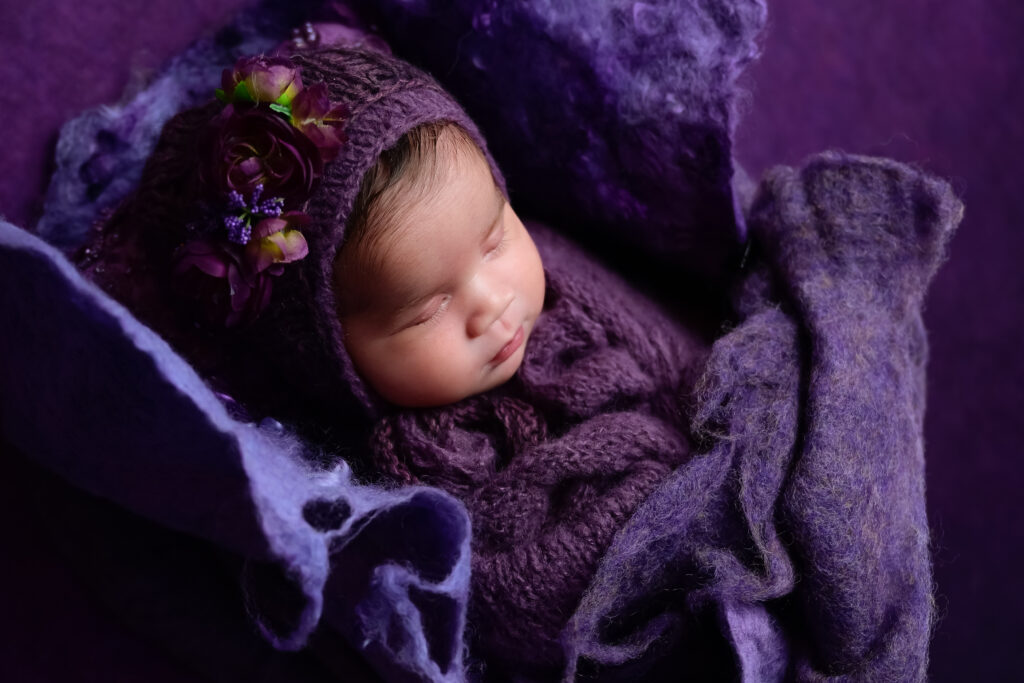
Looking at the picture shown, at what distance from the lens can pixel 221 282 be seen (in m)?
0.74

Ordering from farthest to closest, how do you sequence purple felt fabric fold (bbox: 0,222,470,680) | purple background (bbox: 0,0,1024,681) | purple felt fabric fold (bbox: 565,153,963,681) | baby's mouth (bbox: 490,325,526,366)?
purple background (bbox: 0,0,1024,681) < baby's mouth (bbox: 490,325,526,366) < purple felt fabric fold (bbox: 565,153,963,681) < purple felt fabric fold (bbox: 0,222,470,680)

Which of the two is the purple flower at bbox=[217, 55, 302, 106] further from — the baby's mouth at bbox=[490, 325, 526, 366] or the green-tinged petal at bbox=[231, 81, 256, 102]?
the baby's mouth at bbox=[490, 325, 526, 366]

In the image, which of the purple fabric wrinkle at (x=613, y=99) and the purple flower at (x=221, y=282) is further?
the purple fabric wrinkle at (x=613, y=99)

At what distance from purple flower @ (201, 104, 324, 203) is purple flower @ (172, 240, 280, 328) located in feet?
0.17

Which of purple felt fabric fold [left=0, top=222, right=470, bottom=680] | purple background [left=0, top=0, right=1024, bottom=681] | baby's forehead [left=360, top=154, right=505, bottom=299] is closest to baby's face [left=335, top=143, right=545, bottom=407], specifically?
baby's forehead [left=360, top=154, right=505, bottom=299]

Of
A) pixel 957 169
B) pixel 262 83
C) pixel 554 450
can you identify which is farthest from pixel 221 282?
pixel 957 169

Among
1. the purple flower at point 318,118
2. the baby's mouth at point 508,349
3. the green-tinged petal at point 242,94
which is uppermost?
the purple flower at point 318,118

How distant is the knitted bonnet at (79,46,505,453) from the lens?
74 cm

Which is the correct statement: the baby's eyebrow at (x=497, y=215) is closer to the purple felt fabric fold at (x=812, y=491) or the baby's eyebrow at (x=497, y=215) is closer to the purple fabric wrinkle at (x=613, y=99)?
the purple fabric wrinkle at (x=613, y=99)

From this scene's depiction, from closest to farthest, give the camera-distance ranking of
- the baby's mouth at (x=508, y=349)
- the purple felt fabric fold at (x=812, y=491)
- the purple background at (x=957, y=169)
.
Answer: the purple felt fabric fold at (x=812, y=491) < the baby's mouth at (x=508, y=349) < the purple background at (x=957, y=169)

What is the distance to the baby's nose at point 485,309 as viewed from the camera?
77 centimetres

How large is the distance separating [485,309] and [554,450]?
13 centimetres

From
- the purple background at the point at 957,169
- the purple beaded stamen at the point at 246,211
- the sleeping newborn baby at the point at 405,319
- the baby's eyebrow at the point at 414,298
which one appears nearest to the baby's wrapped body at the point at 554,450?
the sleeping newborn baby at the point at 405,319

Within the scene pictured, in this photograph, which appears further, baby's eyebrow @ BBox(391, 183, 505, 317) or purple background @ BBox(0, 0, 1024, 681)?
purple background @ BBox(0, 0, 1024, 681)
